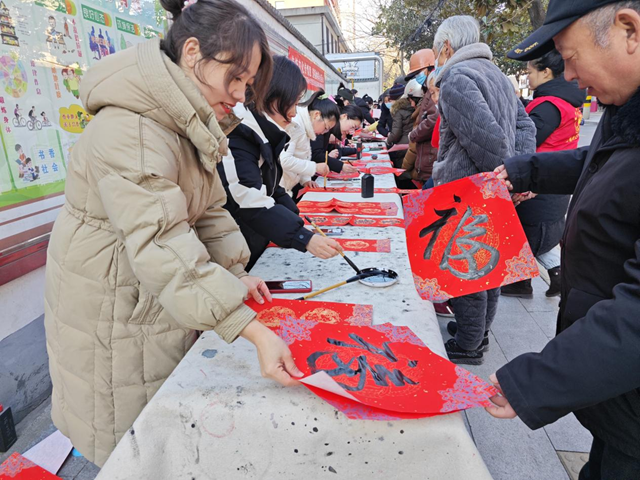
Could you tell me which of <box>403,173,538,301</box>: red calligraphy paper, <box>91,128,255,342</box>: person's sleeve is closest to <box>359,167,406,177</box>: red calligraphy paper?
<box>403,173,538,301</box>: red calligraphy paper

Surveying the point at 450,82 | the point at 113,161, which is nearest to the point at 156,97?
the point at 113,161

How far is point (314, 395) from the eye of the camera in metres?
0.82

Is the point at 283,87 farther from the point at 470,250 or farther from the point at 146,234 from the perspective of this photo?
the point at 146,234

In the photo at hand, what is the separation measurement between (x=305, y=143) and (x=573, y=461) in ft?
7.90

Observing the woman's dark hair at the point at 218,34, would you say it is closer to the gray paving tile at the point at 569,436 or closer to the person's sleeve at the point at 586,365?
the person's sleeve at the point at 586,365

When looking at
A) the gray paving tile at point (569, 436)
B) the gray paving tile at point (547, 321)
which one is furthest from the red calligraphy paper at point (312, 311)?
the gray paving tile at point (547, 321)

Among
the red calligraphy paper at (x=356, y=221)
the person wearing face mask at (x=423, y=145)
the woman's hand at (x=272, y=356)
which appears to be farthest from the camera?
the person wearing face mask at (x=423, y=145)

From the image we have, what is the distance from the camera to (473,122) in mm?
1897

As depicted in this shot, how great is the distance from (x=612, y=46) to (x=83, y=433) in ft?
4.96

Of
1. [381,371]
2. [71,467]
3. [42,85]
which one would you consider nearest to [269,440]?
[381,371]

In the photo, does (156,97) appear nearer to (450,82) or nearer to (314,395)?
(314,395)

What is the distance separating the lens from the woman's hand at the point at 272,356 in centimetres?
79

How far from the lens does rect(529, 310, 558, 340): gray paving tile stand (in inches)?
102

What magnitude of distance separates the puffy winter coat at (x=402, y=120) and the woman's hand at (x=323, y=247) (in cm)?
415
